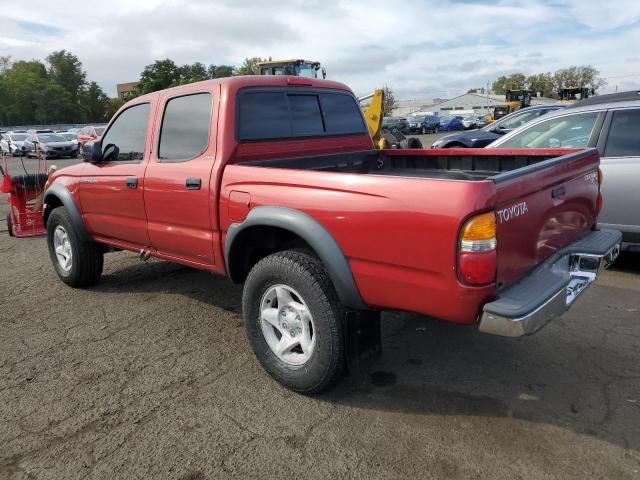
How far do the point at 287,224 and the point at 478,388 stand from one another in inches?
61.9

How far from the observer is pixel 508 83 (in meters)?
105

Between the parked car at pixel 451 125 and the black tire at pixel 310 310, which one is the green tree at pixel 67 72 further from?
the black tire at pixel 310 310

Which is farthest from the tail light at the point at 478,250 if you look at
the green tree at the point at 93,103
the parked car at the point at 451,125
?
the green tree at the point at 93,103

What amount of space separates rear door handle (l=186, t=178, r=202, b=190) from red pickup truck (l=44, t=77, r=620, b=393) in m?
0.01

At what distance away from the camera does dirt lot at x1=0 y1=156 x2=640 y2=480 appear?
255cm

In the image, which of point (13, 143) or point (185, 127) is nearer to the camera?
point (185, 127)

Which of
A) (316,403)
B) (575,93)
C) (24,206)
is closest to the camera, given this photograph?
(316,403)

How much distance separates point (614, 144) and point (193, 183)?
4.19m

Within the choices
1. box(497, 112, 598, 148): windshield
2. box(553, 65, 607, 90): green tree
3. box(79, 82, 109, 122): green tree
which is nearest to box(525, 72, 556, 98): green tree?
box(553, 65, 607, 90): green tree

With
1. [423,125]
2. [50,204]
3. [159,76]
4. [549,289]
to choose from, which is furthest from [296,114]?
[159,76]

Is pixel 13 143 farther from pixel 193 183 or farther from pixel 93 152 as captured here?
pixel 193 183

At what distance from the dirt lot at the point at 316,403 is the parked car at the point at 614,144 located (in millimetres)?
826

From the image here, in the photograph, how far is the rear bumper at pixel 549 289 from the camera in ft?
7.54

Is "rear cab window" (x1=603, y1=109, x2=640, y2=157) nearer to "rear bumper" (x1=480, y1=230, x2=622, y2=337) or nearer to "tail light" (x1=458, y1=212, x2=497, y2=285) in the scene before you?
"rear bumper" (x1=480, y1=230, x2=622, y2=337)
